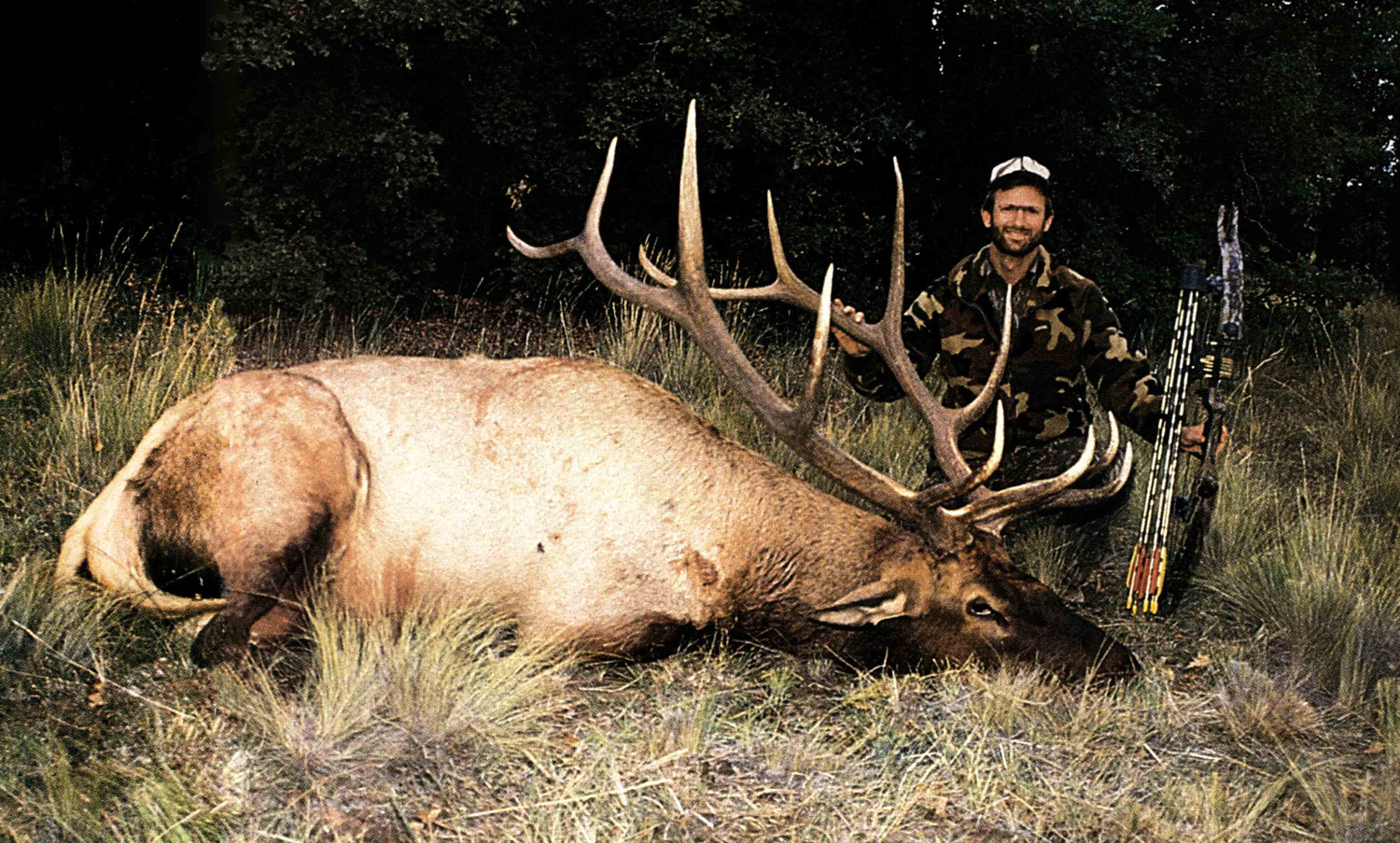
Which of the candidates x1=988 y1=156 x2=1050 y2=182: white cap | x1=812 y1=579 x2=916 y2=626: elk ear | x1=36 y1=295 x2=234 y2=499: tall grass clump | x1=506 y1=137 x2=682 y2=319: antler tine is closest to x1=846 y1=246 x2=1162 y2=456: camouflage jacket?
x1=988 y1=156 x2=1050 y2=182: white cap

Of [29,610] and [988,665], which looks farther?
[988,665]

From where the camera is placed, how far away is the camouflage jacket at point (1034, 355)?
14.6ft

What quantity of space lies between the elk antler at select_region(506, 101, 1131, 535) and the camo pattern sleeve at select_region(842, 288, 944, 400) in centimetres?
36

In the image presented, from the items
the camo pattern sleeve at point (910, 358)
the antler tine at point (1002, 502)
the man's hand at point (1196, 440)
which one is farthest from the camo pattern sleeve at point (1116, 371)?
the antler tine at point (1002, 502)

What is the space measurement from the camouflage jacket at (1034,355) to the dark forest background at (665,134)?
316cm

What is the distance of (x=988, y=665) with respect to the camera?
3.67 m

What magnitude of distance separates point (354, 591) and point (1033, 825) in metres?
2.04

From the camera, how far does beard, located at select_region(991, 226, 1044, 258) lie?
445cm

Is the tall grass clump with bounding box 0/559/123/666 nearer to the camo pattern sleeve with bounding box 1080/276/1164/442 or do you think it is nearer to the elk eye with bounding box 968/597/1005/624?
the elk eye with bounding box 968/597/1005/624

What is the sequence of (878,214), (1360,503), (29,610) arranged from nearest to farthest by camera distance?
(29,610)
(1360,503)
(878,214)

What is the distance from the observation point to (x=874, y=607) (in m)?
3.67

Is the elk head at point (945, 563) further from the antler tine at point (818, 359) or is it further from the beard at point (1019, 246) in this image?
the beard at point (1019, 246)

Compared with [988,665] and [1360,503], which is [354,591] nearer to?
[988,665]

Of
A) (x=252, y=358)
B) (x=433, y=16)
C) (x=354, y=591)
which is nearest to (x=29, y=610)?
(x=354, y=591)
